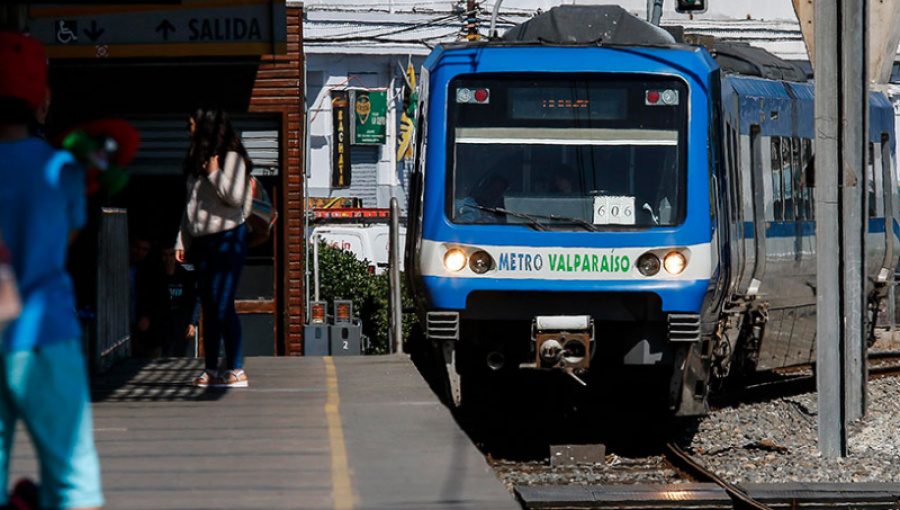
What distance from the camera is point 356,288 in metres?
21.4

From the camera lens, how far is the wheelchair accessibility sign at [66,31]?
34.7 ft

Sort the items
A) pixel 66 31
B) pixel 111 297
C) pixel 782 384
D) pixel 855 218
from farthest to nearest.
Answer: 1. pixel 782 384
2. pixel 855 218
3. pixel 66 31
4. pixel 111 297

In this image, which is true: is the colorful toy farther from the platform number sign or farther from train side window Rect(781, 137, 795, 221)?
train side window Rect(781, 137, 795, 221)

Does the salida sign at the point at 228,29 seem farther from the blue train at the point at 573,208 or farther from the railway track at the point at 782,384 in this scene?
the railway track at the point at 782,384

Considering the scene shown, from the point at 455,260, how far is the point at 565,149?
112 centimetres

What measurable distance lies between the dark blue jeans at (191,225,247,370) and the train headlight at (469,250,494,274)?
7.33 ft

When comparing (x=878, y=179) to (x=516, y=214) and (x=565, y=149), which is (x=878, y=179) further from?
(x=516, y=214)

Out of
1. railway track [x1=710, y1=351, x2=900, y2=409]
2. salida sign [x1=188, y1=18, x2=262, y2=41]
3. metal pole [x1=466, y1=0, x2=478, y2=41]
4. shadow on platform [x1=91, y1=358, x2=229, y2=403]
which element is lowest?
railway track [x1=710, y1=351, x2=900, y2=409]

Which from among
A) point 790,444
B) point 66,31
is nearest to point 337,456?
point 66,31

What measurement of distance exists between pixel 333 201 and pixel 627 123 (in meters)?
27.6

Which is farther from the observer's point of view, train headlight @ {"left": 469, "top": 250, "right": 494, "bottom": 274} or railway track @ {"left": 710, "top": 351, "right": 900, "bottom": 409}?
railway track @ {"left": 710, "top": 351, "right": 900, "bottom": 409}

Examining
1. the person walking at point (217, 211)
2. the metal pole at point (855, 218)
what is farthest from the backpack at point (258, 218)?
the metal pole at point (855, 218)

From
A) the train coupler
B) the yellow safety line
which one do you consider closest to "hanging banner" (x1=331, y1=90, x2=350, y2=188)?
the train coupler

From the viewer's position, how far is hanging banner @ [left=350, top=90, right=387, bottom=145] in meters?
37.2
